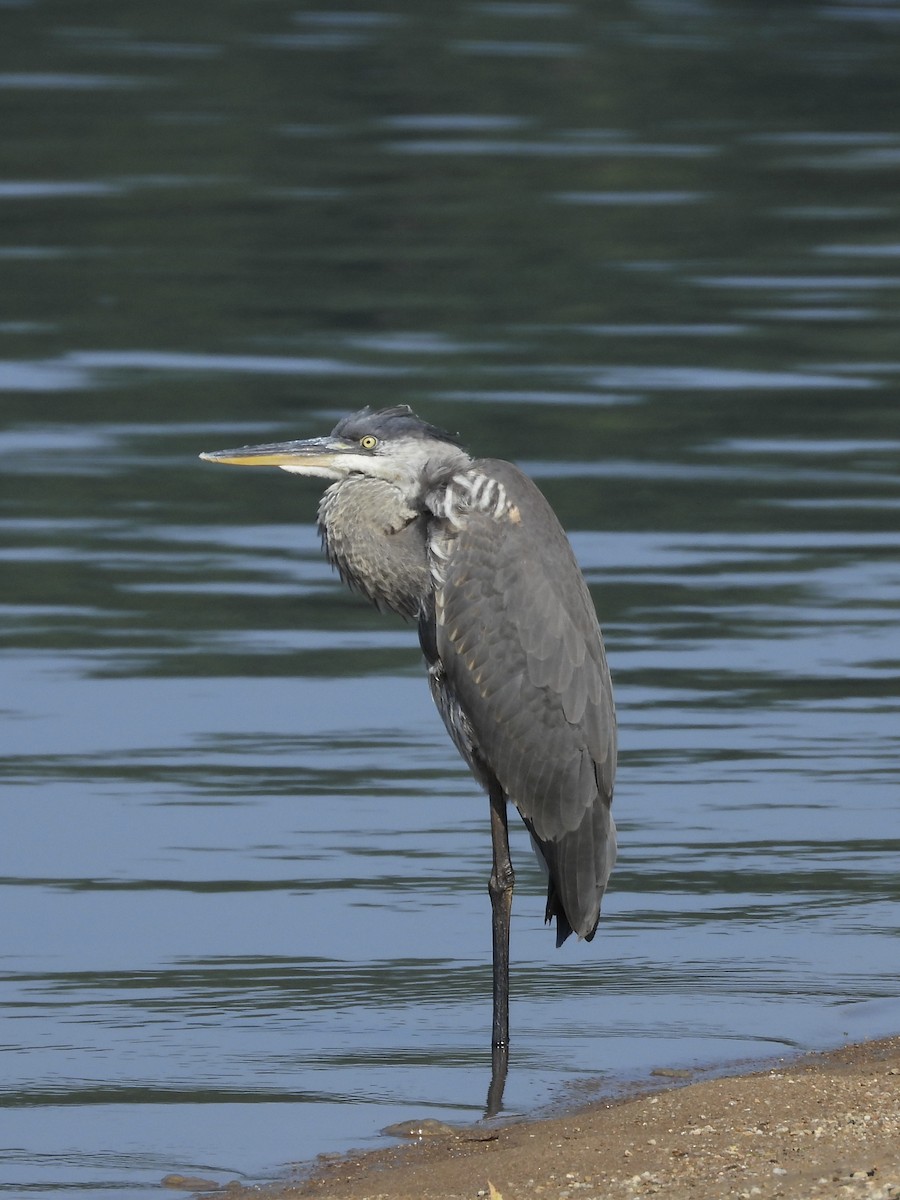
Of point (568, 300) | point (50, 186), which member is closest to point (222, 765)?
point (568, 300)

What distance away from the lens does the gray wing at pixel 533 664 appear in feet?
20.6

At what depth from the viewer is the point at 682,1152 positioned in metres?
5.20

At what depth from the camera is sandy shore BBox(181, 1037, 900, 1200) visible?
4875mm

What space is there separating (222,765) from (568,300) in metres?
8.60

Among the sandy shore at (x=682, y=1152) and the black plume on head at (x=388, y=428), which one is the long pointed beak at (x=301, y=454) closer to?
the black plume on head at (x=388, y=428)

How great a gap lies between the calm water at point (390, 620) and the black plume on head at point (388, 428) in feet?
4.80

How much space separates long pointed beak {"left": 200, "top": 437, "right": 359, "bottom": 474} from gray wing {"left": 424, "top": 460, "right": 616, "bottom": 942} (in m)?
0.36

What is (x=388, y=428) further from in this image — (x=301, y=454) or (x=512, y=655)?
Result: (x=512, y=655)

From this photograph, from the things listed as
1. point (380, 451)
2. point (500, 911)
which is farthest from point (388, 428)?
point (500, 911)

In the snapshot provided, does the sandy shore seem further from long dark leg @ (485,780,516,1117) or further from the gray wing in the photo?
the gray wing

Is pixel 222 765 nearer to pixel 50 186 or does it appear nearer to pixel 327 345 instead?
pixel 327 345

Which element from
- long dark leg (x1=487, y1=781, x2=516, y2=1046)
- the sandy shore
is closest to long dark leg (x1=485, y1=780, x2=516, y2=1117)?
long dark leg (x1=487, y1=781, x2=516, y2=1046)

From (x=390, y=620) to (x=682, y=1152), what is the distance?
18.2ft

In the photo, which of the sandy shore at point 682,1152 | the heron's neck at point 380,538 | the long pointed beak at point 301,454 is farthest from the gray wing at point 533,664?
the sandy shore at point 682,1152
